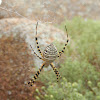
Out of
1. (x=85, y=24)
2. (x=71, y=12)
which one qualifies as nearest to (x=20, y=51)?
(x=85, y=24)

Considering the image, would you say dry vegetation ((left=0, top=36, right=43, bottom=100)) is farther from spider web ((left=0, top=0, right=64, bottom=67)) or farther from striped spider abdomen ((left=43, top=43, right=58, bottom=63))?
striped spider abdomen ((left=43, top=43, right=58, bottom=63))

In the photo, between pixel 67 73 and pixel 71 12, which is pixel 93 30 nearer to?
pixel 67 73

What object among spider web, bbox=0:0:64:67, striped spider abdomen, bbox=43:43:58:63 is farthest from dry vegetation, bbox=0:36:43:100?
striped spider abdomen, bbox=43:43:58:63

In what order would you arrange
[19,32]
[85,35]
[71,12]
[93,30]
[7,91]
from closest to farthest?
[7,91]
[19,32]
[85,35]
[93,30]
[71,12]

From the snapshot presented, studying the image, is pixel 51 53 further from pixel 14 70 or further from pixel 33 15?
pixel 14 70

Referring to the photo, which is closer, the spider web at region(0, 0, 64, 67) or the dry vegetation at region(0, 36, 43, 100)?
the spider web at region(0, 0, 64, 67)

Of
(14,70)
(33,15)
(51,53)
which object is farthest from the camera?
(14,70)

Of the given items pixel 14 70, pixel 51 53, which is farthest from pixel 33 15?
pixel 51 53

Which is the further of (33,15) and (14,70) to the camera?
(14,70)
